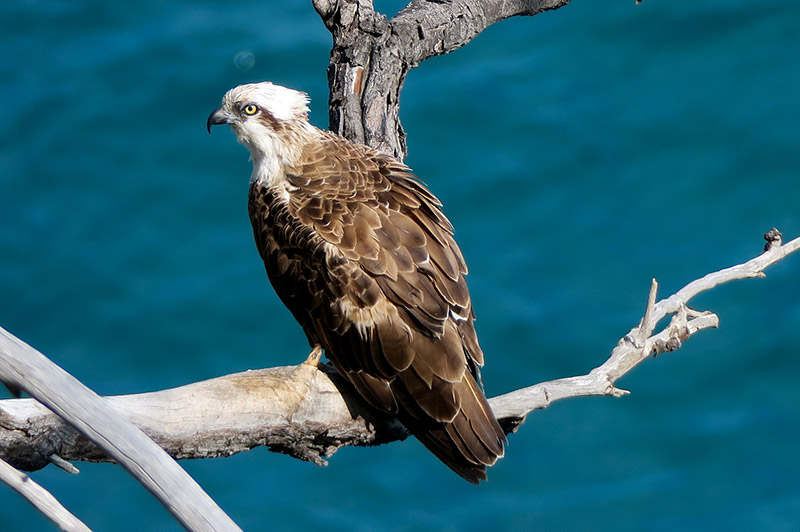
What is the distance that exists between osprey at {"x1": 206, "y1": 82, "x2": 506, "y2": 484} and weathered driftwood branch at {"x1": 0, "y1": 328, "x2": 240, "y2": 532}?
1289 millimetres

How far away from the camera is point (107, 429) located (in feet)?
8.57

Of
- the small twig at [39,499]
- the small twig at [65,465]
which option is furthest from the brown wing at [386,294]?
the small twig at [39,499]

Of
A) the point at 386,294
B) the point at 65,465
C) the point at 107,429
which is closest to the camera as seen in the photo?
the point at 107,429

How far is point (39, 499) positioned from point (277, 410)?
1210 millimetres

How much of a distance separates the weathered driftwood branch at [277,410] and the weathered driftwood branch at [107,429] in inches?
18.5

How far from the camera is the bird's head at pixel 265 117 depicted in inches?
170

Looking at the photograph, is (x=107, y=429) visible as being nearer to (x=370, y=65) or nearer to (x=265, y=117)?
(x=265, y=117)

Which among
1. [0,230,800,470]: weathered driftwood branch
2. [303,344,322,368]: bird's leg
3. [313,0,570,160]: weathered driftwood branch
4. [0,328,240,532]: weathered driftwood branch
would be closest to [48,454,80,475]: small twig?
[0,230,800,470]: weathered driftwood branch

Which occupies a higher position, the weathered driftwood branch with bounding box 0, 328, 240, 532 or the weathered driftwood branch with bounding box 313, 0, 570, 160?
the weathered driftwood branch with bounding box 313, 0, 570, 160

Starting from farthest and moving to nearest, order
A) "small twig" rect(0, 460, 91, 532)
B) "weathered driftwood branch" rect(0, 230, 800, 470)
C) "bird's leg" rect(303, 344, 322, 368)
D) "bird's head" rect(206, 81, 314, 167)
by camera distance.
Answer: "bird's head" rect(206, 81, 314, 167) < "bird's leg" rect(303, 344, 322, 368) < "weathered driftwood branch" rect(0, 230, 800, 470) < "small twig" rect(0, 460, 91, 532)

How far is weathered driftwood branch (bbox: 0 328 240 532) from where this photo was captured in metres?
2.53

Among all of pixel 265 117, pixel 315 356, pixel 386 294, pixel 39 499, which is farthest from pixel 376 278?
pixel 39 499

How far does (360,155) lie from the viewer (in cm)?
434

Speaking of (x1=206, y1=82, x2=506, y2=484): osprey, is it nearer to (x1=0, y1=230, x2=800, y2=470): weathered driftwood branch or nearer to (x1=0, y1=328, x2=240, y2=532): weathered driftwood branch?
(x1=0, y1=230, x2=800, y2=470): weathered driftwood branch
